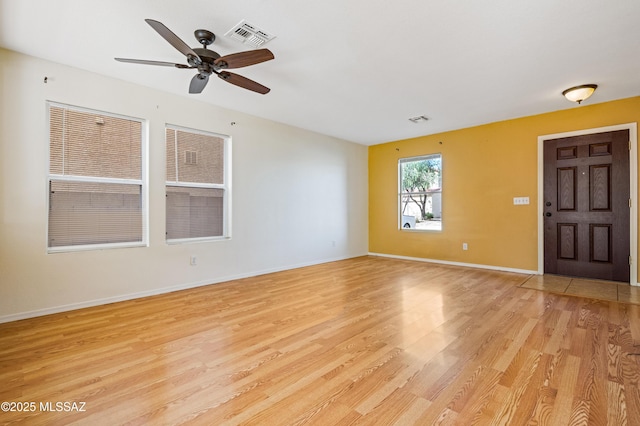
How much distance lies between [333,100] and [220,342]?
3.44 m

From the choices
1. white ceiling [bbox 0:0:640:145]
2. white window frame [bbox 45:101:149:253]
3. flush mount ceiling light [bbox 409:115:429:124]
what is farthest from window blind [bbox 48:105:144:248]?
flush mount ceiling light [bbox 409:115:429:124]

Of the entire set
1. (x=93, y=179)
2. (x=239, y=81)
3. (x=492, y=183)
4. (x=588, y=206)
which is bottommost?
(x=588, y=206)

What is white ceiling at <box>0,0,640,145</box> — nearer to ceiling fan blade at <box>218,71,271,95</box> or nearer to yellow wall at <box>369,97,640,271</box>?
ceiling fan blade at <box>218,71,271,95</box>

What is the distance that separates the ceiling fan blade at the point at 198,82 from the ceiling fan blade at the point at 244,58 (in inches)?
11.2

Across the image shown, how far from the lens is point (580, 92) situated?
3709 mm

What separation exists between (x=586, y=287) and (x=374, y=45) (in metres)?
4.27

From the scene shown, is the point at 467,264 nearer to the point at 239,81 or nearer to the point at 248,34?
the point at 239,81

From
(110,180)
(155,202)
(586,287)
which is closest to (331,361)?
(155,202)

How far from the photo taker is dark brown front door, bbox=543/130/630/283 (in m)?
4.18

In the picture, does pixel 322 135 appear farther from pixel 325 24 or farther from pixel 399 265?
pixel 325 24

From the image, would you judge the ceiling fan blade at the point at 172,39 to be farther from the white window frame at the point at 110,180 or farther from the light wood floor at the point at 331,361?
the light wood floor at the point at 331,361

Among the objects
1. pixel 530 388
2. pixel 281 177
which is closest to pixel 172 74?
pixel 281 177

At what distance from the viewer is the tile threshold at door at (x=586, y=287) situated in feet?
11.7

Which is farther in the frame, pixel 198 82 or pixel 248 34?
pixel 198 82
